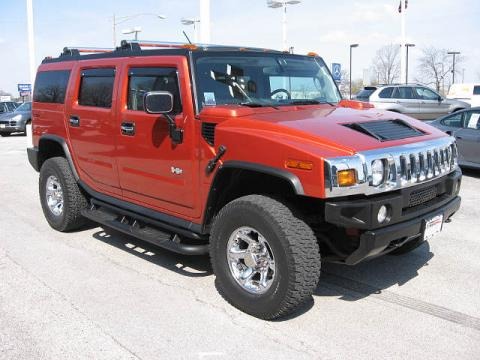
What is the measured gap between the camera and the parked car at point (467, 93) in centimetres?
2496

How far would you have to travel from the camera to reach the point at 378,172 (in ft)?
11.5

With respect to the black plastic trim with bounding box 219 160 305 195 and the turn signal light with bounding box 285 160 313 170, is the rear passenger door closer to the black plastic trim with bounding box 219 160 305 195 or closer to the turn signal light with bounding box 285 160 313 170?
the black plastic trim with bounding box 219 160 305 195

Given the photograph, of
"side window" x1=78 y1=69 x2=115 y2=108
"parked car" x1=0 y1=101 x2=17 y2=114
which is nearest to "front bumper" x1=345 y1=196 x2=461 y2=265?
"side window" x1=78 y1=69 x2=115 y2=108

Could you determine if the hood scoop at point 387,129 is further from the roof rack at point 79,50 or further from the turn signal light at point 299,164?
the roof rack at point 79,50

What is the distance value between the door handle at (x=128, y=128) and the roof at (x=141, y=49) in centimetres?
64

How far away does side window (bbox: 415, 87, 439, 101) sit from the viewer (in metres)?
19.9

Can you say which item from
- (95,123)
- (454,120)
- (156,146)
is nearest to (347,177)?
(156,146)

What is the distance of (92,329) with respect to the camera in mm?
3691

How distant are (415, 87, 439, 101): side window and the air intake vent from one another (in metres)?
17.4

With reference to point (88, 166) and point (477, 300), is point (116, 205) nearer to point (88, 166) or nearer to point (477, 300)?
point (88, 166)

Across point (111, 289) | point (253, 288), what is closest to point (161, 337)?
point (253, 288)

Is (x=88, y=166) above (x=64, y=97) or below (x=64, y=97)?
below

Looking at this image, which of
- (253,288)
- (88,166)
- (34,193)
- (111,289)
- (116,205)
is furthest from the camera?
(34,193)

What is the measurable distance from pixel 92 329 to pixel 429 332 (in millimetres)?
2291
